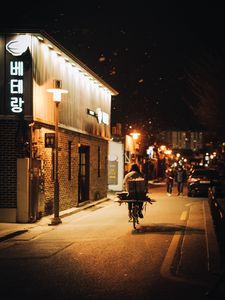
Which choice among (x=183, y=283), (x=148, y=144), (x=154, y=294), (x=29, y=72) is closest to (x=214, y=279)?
(x=183, y=283)

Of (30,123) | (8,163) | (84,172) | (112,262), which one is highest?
(30,123)

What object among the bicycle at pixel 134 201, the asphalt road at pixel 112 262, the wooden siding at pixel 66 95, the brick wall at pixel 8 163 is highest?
the wooden siding at pixel 66 95

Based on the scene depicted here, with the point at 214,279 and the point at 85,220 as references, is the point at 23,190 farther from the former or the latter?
the point at 214,279

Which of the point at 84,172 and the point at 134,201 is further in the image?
the point at 84,172

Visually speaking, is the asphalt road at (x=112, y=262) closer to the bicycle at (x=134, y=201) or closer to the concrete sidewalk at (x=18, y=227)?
the concrete sidewalk at (x=18, y=227)

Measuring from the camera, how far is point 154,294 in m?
7.23

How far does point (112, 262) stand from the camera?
9633 mm

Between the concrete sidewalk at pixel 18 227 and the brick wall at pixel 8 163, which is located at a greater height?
the brick wall at pixel 8 163

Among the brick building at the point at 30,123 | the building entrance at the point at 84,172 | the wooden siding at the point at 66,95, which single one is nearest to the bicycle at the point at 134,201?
the brick building at the point at 30,123

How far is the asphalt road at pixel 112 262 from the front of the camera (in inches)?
293

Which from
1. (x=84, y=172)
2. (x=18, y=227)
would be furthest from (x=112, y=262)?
(x=84, y=172)

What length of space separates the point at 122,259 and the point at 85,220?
26.6 ft

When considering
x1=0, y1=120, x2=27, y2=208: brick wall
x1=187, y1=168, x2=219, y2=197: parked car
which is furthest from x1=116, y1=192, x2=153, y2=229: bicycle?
x1=187, y1=168, x2=219, y2=197: parked car

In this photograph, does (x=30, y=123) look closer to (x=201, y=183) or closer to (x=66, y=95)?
(x=66, y=95)
